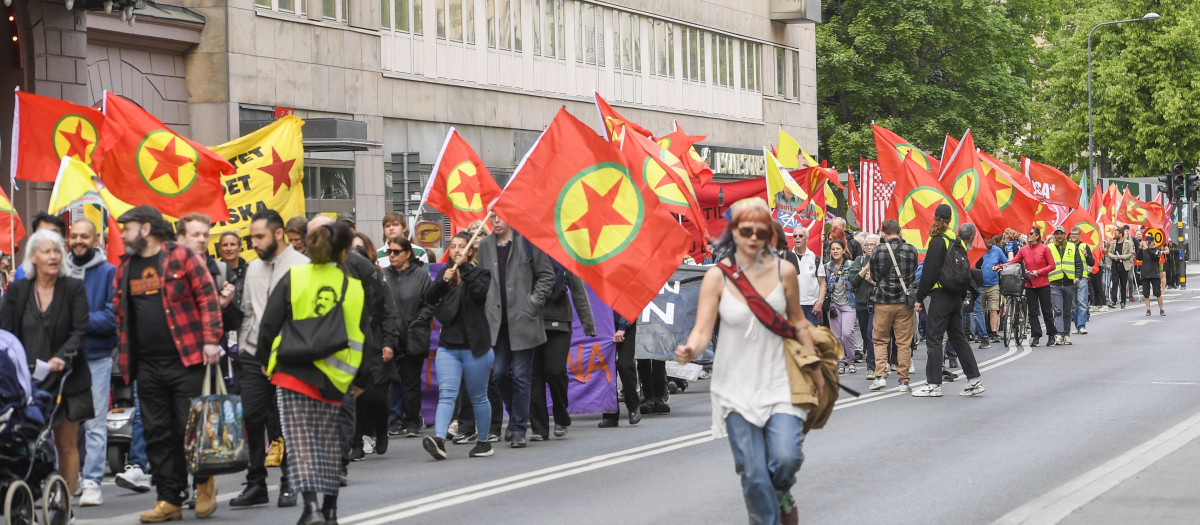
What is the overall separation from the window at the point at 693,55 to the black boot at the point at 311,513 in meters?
34.7

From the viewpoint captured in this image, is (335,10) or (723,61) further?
(723,61)

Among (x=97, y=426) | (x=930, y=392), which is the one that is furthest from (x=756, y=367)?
(x=930, y=392)

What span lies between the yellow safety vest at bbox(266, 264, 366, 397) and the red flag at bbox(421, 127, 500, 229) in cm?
852

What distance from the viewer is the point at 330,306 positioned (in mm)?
8406

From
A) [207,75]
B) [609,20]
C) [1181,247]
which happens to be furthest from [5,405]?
[1181,247]

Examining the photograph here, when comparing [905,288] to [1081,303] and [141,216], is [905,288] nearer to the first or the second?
[141,216]

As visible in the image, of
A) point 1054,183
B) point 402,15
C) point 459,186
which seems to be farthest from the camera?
point 402,15

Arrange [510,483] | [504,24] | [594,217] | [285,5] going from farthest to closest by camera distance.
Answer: [504,24]
[285,5]
[594,217]
[510,483]

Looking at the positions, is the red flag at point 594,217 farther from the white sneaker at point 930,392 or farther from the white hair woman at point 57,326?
the white sneaker at point 930,392

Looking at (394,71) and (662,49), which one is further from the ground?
(662,49)

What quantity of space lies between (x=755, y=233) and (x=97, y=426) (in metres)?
4.80

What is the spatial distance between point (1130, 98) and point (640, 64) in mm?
32427

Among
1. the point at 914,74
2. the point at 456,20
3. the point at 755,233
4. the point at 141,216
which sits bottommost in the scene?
the point at 755,233

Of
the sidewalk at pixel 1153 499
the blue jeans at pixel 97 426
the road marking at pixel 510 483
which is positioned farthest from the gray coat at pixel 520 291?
the sidewalk at pixel 1153 499
